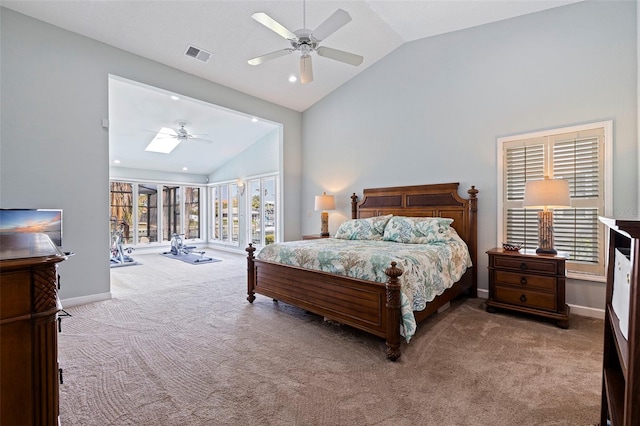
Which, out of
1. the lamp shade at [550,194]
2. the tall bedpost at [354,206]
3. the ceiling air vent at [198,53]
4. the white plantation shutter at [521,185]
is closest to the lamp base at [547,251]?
the white plantation shutter at [521,185]

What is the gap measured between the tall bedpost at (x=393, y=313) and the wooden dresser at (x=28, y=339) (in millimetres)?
1998

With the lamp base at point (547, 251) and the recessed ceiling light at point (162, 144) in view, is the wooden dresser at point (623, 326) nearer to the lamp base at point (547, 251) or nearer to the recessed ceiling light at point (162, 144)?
the lamp base at point (547, 251)

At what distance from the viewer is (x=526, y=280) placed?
3.24 metres

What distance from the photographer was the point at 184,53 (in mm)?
4324

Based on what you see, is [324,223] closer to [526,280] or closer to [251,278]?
[251,278]

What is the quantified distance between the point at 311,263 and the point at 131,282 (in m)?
3.74

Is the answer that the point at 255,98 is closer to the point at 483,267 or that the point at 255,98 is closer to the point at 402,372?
the point at 483,267

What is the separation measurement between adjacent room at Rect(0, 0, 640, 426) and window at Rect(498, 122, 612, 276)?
21mm

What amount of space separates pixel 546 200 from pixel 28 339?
12.8ft

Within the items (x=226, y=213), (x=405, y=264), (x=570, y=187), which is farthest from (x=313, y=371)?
(x=226, y=213)

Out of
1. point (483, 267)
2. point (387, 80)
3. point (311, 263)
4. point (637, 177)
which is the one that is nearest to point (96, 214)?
point (311, 263)

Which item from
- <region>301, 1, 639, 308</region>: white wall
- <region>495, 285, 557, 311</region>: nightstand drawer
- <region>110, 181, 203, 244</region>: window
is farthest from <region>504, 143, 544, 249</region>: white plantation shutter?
<region>110, 181, 203, 244</region>: window

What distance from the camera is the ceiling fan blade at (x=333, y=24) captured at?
2.67m

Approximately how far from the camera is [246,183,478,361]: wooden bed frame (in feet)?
8.11
